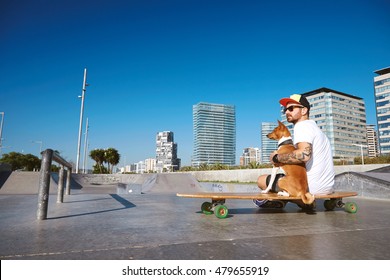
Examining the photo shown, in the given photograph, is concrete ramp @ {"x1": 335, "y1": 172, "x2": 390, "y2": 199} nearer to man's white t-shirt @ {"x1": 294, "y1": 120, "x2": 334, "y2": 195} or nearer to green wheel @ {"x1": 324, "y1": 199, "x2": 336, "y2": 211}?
green wheel @ {"x1": 324, "y1": 199, "x2": 336, "y2": 211}

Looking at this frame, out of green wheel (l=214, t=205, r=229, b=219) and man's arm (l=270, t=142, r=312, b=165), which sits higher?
man's arm (l=270, t=142, r=312, b=165)

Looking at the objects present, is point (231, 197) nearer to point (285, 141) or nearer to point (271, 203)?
point (285, 141)

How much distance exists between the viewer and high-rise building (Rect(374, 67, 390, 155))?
103 m

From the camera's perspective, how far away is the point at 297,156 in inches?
152

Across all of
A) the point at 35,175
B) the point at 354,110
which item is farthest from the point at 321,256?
the point at 354,110

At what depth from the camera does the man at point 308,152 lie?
12.9 ft

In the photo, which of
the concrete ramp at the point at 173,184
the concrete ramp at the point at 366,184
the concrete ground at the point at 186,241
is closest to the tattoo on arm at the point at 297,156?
the concrete ground at the point at 186,241

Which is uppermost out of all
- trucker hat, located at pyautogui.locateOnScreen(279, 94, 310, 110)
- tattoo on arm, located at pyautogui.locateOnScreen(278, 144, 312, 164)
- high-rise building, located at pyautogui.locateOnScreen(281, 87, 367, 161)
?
high-rise building, located at pyautogui.locateOnScreen(281, 87, 367, 161)

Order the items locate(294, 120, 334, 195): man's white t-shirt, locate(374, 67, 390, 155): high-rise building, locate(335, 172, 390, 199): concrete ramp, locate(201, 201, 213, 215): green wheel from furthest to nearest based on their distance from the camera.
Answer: locate(374, 67, 390, 155): high-rise building, locate(335, 172, 390, 199): concrete ramp, locate(201, 201, 213, 215): green wheel, locate(294, 120, 334, 195): man's white t-shirt

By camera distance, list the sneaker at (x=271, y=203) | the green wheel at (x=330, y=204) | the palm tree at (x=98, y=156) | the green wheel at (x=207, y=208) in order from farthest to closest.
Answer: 1. the palm tree at (x=98, y=156)
2. the sneaker at (x=271, y=203)
3. the green wheel at (x=330, y=204)
4. the green wheel at (x=207, y=208)

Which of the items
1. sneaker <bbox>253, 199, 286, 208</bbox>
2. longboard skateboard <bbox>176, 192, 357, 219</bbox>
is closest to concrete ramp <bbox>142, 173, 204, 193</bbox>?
sneaker <bbox>253, 199, 286, 208</bbox>

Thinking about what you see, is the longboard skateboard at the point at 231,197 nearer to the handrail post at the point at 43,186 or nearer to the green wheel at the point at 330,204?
the green wheel at the point at 330,204

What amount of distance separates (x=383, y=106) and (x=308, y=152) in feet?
426

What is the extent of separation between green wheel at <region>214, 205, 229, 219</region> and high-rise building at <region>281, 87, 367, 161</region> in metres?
136
